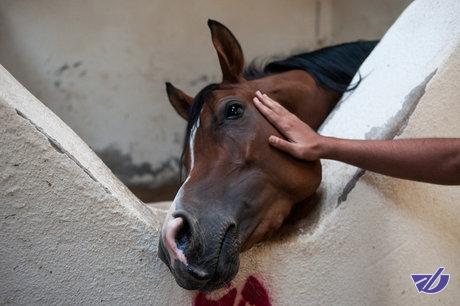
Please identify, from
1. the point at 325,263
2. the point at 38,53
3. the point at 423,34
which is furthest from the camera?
the point at 38,53

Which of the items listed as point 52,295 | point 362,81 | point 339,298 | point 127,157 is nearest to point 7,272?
point 52,295

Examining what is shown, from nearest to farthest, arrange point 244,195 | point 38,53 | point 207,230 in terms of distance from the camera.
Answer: point 207,230
point 244,195
point 38,53

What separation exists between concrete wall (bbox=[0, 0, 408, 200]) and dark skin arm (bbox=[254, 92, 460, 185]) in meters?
3.12

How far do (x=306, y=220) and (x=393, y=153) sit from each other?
0.34m

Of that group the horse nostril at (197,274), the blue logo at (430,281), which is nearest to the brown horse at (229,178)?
the horse nostril at (197,274)

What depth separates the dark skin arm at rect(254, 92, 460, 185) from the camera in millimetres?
1366

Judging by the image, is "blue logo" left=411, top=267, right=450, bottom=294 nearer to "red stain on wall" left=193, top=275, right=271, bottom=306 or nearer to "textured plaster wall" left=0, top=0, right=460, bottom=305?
"textured plaster wall" left=0, top=0, right=460, bottom=305

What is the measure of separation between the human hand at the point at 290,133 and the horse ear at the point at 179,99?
13.2 inches

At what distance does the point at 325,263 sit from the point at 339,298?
12 cm

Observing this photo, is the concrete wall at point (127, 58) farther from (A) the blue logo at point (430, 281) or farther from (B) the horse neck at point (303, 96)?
(A) the blue logo at point (430, 281)

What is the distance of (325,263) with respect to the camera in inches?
57.7

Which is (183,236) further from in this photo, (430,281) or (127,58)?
(127,58)

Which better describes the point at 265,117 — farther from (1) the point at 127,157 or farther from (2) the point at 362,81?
(1) the point at 127,157

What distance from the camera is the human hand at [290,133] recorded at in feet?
4.61
